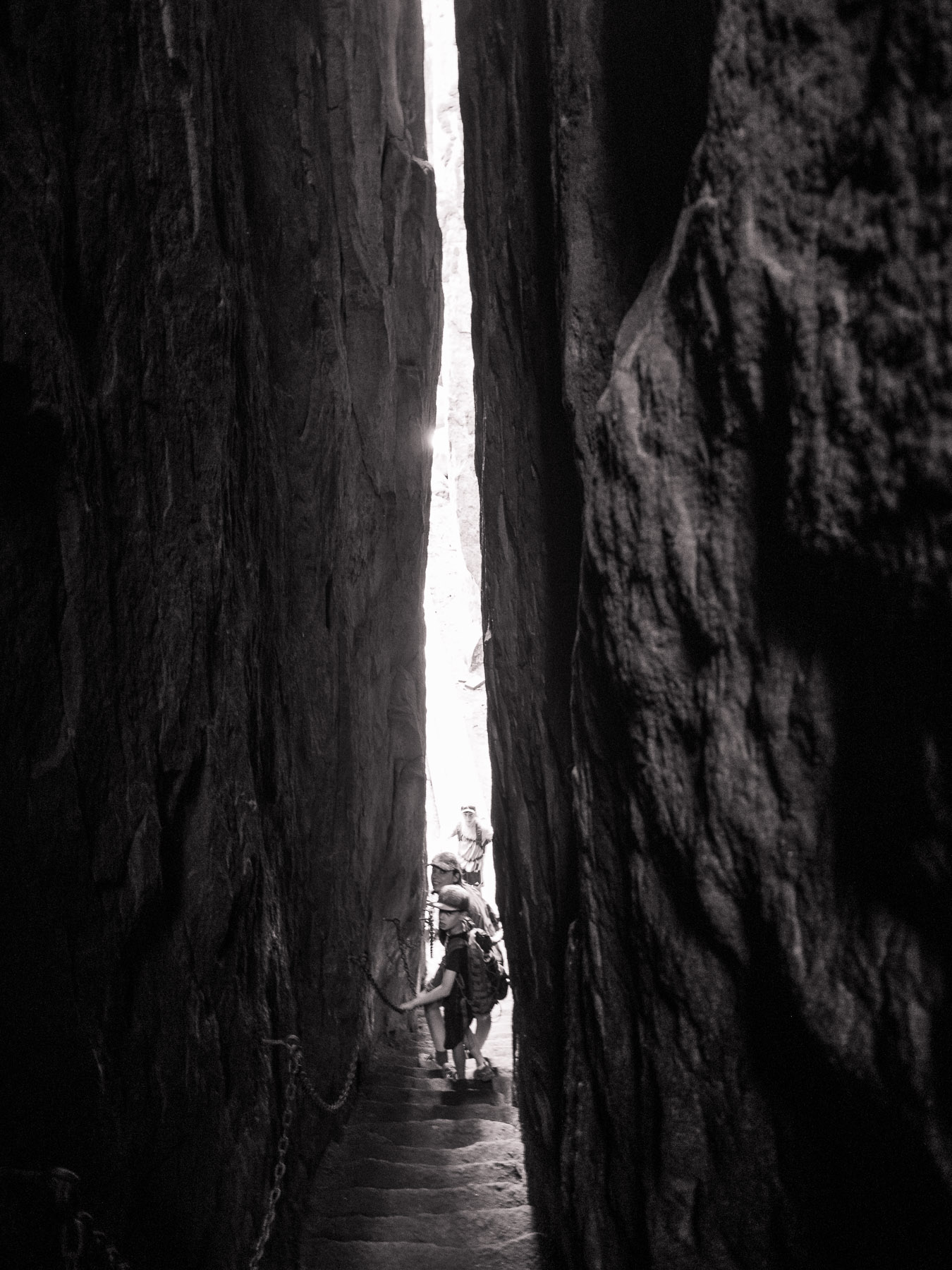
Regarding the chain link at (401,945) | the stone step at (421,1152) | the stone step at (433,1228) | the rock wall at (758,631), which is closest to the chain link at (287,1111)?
the stone step at (433,1228)

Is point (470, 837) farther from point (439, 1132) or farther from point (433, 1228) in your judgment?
point (433, 1228)

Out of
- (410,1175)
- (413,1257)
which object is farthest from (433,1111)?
(413,1257)

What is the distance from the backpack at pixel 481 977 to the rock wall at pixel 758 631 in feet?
11.4

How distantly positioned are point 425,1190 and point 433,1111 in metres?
1.99

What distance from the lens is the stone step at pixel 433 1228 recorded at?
5086 millimetres

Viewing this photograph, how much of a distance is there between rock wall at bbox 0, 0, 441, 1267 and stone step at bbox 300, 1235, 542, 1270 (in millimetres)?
269

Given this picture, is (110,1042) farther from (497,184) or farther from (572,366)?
(497,184)

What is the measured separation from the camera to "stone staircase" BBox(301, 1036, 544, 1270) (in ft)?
16.2

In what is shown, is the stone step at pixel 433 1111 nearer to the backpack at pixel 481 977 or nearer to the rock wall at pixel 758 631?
the backpack at pixel 481 977

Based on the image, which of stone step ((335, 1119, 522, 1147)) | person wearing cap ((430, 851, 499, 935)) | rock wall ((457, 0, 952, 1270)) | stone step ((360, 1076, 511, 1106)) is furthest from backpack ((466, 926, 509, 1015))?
rock wall ((457, 0, 952, 1270))

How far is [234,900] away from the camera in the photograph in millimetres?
4340

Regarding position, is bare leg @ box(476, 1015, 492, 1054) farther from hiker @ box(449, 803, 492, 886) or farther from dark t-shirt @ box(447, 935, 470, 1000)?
hiker @ box(449, 803, 492, 886)

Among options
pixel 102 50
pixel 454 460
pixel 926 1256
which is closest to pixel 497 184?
pixel 102 50

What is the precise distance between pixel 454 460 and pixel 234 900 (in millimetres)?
27251
